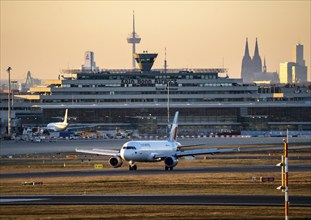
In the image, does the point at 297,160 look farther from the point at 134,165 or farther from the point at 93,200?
the point at 93,200

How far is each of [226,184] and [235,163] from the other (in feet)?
95.1

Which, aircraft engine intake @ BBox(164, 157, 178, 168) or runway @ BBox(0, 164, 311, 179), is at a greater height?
aircraft engine intake @ BBox(164, 157, 178, 168)

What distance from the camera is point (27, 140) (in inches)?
7382

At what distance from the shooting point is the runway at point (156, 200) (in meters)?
72.1

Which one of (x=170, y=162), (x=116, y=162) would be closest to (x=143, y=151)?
(x=116, y=162)

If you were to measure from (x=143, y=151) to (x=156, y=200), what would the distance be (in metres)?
33.4

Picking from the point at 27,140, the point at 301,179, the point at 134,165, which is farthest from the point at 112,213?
the point at 27,140

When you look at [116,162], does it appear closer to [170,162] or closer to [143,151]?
[143,151]

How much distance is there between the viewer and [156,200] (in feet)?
244

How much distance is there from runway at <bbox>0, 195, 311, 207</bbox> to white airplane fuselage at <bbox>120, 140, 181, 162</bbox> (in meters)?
28.9

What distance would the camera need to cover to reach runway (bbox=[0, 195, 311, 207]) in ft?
237

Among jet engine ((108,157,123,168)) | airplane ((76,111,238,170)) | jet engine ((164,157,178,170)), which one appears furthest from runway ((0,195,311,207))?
jet engine ((108,157,123,168))

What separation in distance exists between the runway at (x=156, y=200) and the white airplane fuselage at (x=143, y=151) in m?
28.9

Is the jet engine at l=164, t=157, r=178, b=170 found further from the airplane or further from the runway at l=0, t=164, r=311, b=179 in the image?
the runway at l=0, t=164, r=311, b=179
